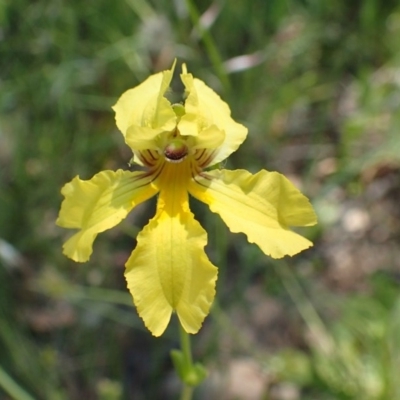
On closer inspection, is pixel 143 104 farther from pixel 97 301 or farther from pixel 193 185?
pixel 97 301

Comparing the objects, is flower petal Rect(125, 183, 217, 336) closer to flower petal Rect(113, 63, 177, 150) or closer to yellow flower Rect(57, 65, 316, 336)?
yellow flower Rect(57, 65, 316, 336)

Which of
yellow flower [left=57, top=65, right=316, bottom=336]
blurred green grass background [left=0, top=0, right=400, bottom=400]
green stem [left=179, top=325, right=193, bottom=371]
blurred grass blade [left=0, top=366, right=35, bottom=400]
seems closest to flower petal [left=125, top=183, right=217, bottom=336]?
yellow flower [left=57, top=65, right=316, bottom=336]

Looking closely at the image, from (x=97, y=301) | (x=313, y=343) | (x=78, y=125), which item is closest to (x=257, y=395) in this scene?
(x=313, y=343)

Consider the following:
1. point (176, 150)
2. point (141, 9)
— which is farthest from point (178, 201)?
point (141, 9)

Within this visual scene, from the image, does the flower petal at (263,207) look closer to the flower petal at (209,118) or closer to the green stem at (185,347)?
the flower petal at (209,118)

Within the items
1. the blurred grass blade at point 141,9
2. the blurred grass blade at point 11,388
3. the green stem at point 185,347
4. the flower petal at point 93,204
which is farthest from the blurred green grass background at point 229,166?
the flower petal at point 93,204
